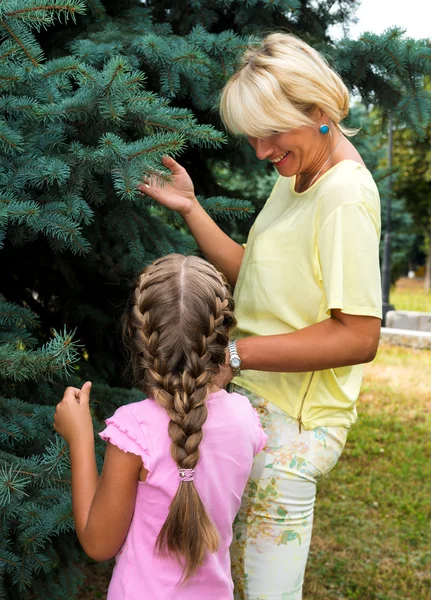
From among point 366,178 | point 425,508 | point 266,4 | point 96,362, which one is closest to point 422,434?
point 425,508

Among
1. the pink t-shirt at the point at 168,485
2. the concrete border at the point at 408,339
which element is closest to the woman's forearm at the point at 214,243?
the pink t-shirt at the point at 168,485

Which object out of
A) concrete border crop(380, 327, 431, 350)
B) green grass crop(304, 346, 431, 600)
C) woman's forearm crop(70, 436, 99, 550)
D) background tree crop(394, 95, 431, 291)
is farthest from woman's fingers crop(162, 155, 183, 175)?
background tree crop(394, 95, 431, 291)

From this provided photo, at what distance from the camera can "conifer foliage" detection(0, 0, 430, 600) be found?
1.72 metres

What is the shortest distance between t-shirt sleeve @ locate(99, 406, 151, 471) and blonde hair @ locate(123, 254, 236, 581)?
62mm

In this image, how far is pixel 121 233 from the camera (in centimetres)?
219

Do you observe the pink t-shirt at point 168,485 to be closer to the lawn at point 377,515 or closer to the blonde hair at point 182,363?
the blonde hair at point 182,363

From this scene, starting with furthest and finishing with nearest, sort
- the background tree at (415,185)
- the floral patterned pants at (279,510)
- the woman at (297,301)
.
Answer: the background tree at (415,185)
the floral patterned pants at (279,510)
the woman at (297,301)

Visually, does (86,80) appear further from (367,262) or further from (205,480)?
(205,480)

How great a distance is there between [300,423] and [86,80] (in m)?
1.05

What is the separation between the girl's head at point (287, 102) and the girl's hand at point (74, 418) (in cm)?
78

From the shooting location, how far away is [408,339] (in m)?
10.5

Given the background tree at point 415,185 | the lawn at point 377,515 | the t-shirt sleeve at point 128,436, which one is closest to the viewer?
the t-shirt sleeve at point 128,436

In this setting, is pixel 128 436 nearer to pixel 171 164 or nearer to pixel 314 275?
pixel 314 275

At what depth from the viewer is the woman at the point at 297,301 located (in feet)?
5.45
